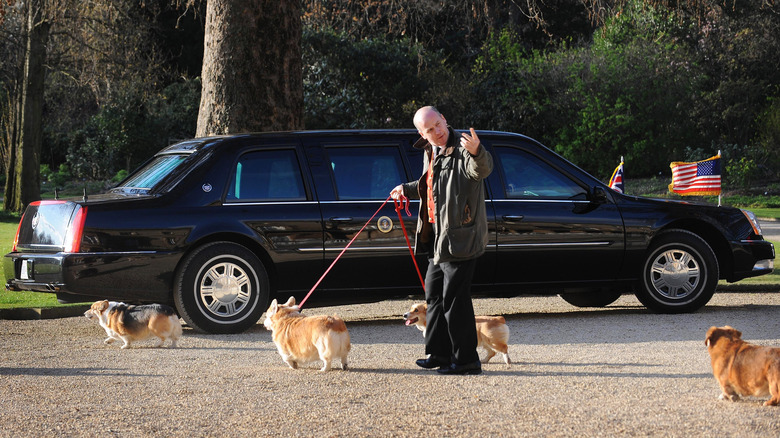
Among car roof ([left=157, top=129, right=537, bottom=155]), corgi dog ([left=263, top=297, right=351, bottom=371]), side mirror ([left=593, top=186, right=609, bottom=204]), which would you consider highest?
car roof ([left=157, top=129, right=537, bottom=155])

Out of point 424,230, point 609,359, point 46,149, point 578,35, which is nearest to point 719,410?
point 609,359

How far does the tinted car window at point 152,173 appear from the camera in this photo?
9.10 metres

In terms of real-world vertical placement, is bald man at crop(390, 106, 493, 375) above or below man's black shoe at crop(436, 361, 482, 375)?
above

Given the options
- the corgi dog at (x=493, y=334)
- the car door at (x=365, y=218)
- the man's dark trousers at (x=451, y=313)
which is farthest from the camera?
the car door at (x=365, y=218)

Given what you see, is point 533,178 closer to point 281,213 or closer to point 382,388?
point 281,213

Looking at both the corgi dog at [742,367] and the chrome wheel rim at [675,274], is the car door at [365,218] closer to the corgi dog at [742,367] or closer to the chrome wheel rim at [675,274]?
the chrome wheel rim at [675,274]

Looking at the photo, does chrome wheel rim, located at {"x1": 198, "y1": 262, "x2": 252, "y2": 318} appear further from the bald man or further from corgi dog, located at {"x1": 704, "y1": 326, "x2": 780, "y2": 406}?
corgi dog, located at {"x1": 704, "y1": 326, "x2": 780, "y2": 406}

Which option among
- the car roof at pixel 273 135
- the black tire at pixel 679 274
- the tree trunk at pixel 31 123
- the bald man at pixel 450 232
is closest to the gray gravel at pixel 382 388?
the bald man at pixel 450 232

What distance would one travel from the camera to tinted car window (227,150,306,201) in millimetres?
8984

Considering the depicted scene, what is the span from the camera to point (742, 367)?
5785 mm

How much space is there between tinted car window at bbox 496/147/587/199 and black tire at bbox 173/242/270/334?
8.12 feet

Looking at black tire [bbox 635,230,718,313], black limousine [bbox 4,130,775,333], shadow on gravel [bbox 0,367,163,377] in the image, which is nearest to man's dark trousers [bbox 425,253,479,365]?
shadow on gravel [bbox 0,367,163,377]

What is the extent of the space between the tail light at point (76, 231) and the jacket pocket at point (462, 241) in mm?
3378

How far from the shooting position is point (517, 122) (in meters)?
Result: 32.8
